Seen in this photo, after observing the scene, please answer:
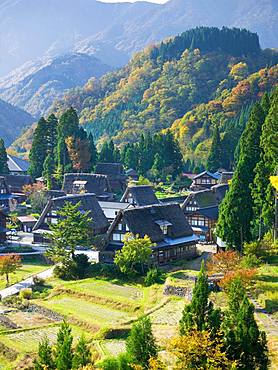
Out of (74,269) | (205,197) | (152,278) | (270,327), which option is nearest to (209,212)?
(205,197)

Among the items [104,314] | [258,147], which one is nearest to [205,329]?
[104,314]

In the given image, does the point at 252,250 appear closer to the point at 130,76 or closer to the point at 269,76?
the point at 269,76

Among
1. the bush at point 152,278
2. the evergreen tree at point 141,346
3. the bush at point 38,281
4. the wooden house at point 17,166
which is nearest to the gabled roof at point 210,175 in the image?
the wooden house at point 17,166

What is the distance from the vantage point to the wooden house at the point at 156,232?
120 feet

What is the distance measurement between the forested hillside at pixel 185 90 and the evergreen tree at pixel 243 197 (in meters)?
48.6

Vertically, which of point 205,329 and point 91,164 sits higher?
point 91,164

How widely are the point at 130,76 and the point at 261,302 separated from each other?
104753 millimetres

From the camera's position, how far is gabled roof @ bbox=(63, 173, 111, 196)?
5944 centimetres

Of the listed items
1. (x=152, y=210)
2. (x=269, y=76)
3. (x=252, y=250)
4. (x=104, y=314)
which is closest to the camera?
(x=104, y=314)

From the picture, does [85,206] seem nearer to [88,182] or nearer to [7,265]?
[7,265]

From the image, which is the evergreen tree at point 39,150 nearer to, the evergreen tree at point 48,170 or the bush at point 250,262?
the evergreen tree at point 48,170

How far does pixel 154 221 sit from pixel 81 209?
845 centimetres

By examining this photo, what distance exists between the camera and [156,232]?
3719 cm

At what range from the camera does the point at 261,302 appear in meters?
25.2
